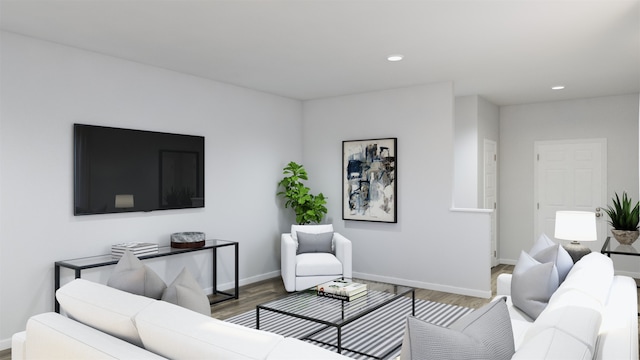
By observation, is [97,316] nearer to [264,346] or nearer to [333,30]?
[264,346]

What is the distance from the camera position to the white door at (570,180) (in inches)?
235

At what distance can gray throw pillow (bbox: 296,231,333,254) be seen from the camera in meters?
5.13

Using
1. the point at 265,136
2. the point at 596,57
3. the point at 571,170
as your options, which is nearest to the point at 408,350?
the point at 596,57

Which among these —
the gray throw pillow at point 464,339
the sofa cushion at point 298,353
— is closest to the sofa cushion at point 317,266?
Answer: the gray throw pillow at point 464,339

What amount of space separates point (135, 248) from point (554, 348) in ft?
11.4

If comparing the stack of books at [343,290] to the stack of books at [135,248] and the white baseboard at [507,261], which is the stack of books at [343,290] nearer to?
the stack of books at [135,248]

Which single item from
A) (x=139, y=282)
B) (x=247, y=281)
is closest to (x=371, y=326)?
(x=247, y=281)

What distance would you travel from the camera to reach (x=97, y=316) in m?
1.84

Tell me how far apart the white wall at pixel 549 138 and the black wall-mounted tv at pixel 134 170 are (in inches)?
183

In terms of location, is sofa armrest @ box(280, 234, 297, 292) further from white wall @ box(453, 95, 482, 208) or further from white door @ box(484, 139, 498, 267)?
white door @ box(484, 139, 498, 267)

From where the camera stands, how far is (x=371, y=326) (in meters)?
3.88

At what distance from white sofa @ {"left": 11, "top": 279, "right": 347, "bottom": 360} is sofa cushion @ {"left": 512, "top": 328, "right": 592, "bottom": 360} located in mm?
582

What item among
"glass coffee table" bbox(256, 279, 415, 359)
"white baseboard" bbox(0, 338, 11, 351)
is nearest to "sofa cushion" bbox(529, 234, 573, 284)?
"glass coffee table" bbox(256, 279, 415, 359)

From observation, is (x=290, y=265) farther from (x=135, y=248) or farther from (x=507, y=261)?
(x=507, y=261)
